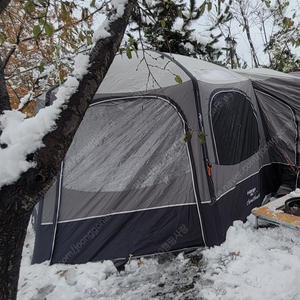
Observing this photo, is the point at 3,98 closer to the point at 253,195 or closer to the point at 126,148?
the point at 126,148

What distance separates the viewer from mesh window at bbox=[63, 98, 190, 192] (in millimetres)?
3137

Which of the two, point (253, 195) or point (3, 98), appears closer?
point (3, 98)

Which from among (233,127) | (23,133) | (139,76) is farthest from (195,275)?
(139,76)

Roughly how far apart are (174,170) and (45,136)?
225 centimetres

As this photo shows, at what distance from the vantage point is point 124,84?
3.17 metres

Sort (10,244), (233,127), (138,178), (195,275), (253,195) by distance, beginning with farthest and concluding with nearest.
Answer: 1. (253,195)
2. (233,127)
3. (138,178)
4. (195,275)
5. (10,244)

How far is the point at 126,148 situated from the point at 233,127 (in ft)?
5.42

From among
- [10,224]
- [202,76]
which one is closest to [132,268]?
[10,224]

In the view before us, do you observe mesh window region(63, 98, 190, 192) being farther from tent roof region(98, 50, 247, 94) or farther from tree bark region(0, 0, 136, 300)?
tree bark region(0, 0, 136, 300)

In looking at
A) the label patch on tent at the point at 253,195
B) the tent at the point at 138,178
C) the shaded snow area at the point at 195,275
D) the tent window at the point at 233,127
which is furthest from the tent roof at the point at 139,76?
the shaded snow area at the point at 195,275

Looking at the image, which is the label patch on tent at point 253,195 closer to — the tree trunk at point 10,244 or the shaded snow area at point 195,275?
the shaded snow area at point 195,275

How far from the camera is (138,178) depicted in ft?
10.3

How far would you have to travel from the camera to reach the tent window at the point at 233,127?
335cm

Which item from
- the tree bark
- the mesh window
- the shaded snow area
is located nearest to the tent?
the mesh window
